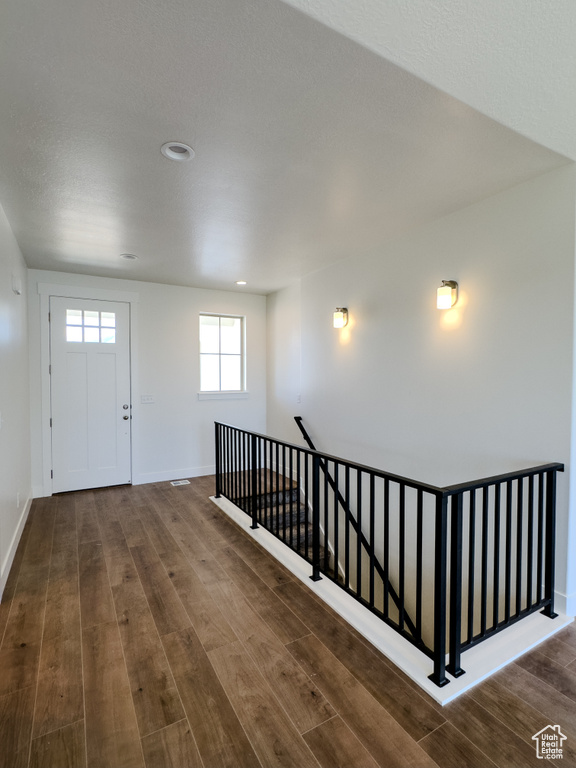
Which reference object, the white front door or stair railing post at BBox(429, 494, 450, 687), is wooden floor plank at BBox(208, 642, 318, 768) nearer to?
stair railing post at BBox(429, 494, 450, 687)

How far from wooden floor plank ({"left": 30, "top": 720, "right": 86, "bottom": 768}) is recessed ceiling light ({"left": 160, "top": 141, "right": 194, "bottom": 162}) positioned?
2589mm

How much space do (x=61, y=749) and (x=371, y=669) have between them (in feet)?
4.09

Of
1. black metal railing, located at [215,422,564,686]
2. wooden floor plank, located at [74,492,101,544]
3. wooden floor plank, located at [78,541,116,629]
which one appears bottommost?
wooden floor plank, located at [74,492,101,544]

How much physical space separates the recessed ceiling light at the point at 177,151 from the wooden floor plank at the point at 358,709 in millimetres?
2579

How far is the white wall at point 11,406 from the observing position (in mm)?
2605

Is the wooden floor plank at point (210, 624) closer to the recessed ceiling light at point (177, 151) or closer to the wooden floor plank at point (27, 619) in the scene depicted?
the wooden floor plank at point (27, 619)

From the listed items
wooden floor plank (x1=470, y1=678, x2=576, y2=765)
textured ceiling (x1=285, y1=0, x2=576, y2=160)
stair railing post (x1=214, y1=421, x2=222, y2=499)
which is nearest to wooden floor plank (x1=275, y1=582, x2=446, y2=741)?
wooden floor plank (x1=470, y1=678, x2=576, y2=765)

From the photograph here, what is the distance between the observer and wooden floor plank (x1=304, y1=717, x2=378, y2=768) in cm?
133

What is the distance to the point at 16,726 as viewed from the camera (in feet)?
4.85

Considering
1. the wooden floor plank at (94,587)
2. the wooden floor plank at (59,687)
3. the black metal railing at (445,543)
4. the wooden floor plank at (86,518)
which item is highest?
the black metal railing at (445,543)

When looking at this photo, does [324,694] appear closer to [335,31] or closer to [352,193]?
[335,31]

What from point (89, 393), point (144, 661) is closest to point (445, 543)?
point (144, 661)

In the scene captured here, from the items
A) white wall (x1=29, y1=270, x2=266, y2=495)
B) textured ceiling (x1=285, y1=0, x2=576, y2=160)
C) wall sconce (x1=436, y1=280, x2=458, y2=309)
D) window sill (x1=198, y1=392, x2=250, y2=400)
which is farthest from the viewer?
window sill (x1=198, y1=392, x2=250, y2=400)

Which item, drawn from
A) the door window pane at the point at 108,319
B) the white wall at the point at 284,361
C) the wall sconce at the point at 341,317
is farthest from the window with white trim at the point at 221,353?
the wall sconce at the point at 341,317
